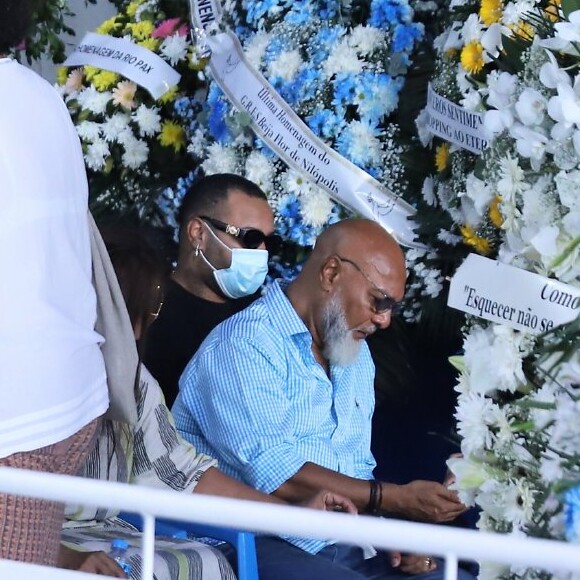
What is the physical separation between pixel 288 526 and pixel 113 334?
2.46 feet

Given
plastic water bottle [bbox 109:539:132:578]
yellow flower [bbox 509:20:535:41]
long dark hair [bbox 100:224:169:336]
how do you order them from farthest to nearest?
long dark hair [bbox 100:224:169:336], yellow flower [bbox 509:20:535:41], plastic water bottle [bbox 109:539:132:578]

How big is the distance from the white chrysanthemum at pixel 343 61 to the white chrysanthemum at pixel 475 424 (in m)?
1.73

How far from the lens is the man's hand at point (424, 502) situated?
297 cm

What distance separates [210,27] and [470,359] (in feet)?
6.89

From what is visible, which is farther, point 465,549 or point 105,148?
point 105,148

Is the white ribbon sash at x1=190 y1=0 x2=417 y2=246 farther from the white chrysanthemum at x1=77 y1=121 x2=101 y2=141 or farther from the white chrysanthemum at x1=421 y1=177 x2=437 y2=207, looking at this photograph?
the white chrysanthemum at x1=77 y1=121 x2=101 y2=141

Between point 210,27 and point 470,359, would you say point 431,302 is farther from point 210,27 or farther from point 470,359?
point 470,359

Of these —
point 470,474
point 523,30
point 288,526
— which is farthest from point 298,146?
point 288,526

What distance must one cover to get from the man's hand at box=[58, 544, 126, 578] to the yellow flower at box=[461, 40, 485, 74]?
138 centimetres

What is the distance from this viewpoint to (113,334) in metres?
1.99

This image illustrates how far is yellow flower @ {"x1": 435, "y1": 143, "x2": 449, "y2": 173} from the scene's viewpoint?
3246 millimetres

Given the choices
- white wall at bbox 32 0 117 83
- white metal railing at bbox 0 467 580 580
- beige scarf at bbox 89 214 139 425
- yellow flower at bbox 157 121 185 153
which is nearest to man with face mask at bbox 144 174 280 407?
yellow flower at bbox 157 121 185 153

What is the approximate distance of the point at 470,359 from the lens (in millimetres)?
2104

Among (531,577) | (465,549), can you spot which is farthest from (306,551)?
(465,549)
